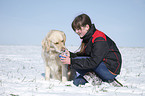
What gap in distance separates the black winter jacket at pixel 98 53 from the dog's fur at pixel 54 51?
0.52 m

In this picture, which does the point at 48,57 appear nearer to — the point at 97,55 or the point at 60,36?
the point at 60,36

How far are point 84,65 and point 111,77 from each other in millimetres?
700

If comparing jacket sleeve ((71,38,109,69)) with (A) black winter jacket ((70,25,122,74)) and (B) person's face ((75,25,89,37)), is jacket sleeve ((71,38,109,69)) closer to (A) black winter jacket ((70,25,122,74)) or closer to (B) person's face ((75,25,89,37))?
(A) black winter jacket ((70,25,122,74))

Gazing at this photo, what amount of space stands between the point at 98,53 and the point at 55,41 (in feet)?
3.45

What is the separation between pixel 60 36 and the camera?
3.55m

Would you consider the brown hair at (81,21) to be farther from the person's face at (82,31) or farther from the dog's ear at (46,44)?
the dog's ear at (46,44)

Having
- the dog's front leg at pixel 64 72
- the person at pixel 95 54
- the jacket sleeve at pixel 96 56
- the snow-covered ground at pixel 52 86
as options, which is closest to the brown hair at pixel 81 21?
the person at pixel 95 54

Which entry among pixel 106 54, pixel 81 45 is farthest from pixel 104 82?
pixel 81 45

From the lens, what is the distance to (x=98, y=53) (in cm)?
301

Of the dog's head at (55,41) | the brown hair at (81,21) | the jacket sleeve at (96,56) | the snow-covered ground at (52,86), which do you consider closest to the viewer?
the snow-covered ground at (52,86)

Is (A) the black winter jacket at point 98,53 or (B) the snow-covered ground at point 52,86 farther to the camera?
(A) the black winter jacket at point 98,53

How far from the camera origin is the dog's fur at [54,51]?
3.54 m

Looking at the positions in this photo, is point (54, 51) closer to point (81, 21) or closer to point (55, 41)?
point (55, 41)

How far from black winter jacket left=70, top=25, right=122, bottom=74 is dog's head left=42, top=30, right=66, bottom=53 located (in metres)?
0.51
